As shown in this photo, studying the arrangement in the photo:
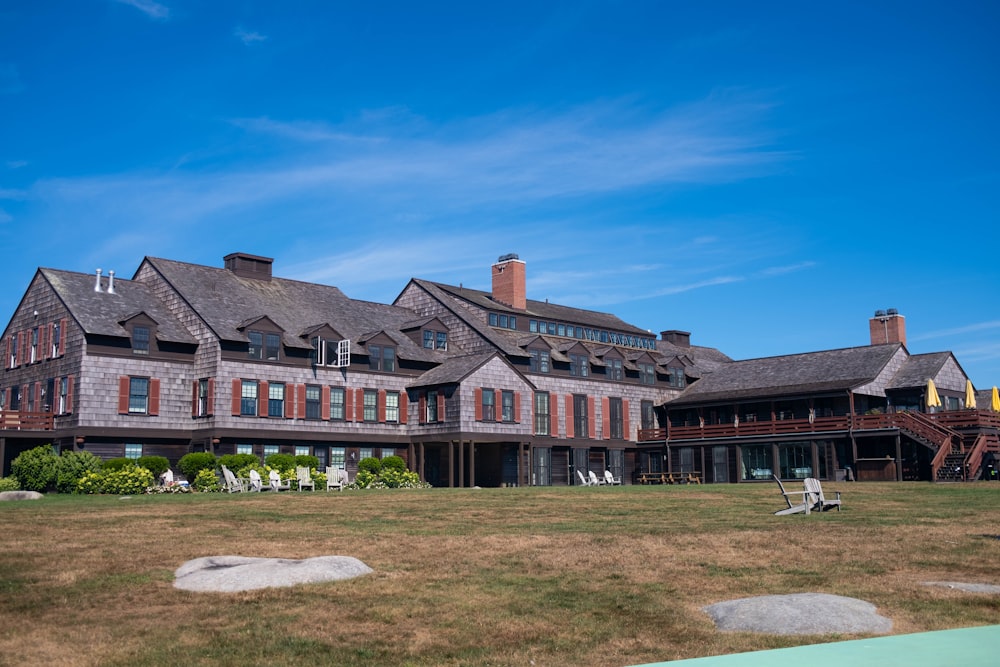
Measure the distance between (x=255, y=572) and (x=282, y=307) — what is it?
1449 inches

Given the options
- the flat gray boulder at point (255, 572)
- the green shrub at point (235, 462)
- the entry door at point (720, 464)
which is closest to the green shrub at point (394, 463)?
the green shrub at point (235, 462)

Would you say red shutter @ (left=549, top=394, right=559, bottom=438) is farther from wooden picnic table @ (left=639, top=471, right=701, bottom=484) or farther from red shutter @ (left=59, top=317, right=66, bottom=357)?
red shutter @ (left=59, top=317, right=66, bottom=357)

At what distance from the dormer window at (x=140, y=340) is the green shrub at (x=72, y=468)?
7.28 meters

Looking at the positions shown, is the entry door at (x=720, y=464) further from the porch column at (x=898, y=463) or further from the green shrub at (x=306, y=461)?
the green shrub at (x=306, y=461)

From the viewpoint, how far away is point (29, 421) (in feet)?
139

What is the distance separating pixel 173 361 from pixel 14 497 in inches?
621

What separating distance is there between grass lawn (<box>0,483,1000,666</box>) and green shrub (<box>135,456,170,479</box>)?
16028mm

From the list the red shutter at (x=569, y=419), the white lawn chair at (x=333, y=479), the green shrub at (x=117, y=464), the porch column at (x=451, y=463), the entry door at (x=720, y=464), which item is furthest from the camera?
the red shutter at (x=569, y=419)

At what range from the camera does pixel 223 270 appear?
167 feet

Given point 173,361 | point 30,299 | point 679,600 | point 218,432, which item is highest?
point 30,299

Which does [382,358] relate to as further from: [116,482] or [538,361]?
[116,482]

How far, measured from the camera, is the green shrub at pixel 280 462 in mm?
42312

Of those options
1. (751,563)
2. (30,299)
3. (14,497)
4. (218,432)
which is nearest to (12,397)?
(30,299)

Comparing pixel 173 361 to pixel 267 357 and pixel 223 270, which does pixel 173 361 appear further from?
pixel 223 270
